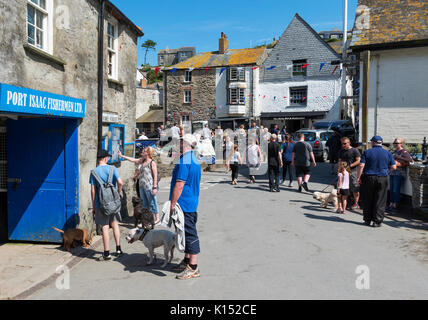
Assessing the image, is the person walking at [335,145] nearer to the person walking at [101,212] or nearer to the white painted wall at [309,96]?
the person walking at [101,212]

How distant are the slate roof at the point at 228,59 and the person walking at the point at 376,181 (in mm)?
30904

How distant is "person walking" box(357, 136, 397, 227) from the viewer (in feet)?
27.6

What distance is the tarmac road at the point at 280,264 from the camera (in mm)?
4930

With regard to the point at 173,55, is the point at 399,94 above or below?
below

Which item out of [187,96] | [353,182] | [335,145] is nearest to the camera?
[353,182]

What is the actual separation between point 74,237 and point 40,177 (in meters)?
1.44

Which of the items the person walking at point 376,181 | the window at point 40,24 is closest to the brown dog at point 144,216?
the window at point 40,24

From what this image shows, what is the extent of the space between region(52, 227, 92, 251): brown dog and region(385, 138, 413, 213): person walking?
25.7ft

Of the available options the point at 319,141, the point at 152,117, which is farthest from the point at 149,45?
the point at 319,141

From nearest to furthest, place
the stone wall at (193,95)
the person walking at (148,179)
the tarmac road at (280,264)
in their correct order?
the tarmac road at (280,264)
the person walking at (148,179)
the stone wall at (193,95)

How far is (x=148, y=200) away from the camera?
8.12 metres

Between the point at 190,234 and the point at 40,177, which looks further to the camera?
the point at 40,177

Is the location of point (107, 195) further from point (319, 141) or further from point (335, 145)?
point (319, 141)
